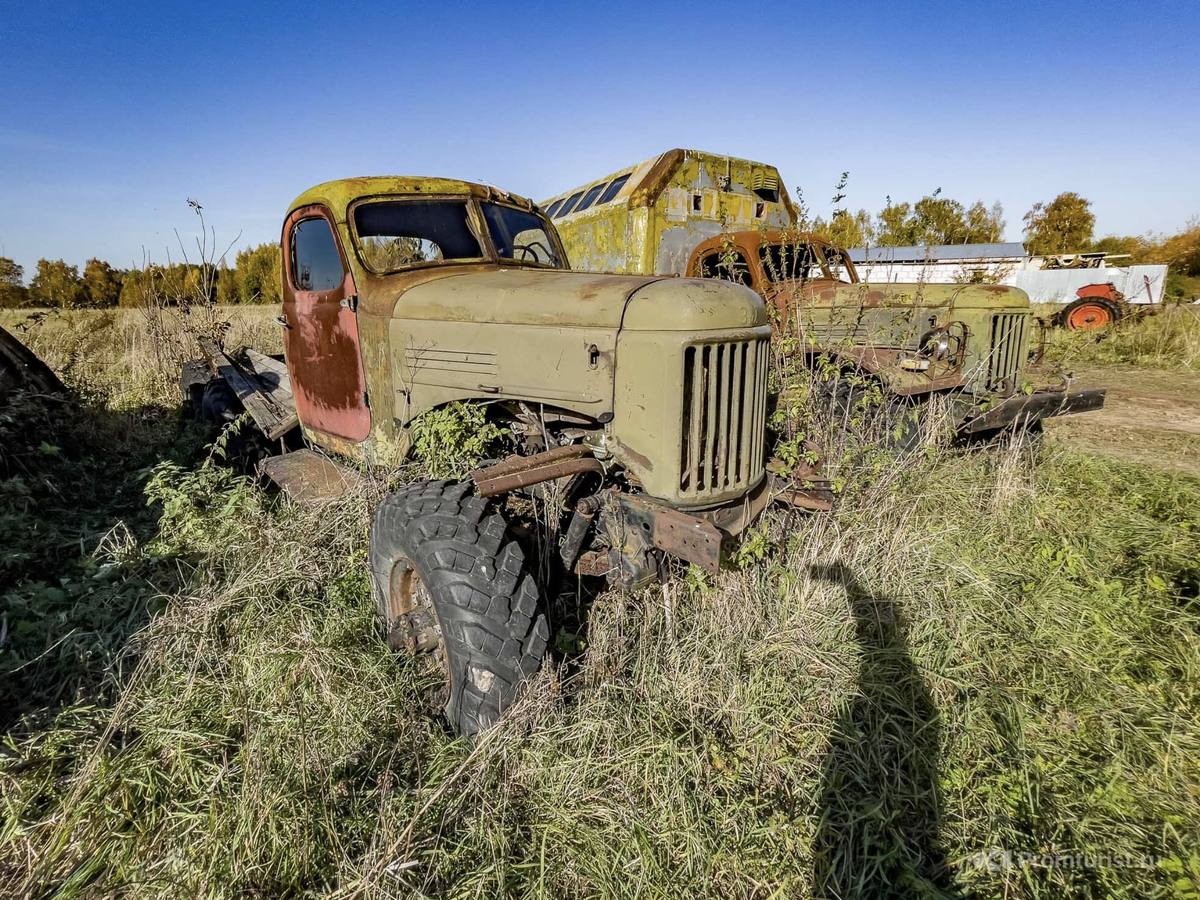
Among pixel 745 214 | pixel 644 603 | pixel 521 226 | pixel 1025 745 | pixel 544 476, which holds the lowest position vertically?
pixel 1025 745

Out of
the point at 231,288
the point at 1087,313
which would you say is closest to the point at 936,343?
the point at 1087,313

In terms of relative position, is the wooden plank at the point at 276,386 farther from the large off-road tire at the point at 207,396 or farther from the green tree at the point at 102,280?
the green tree at the point at 102,280

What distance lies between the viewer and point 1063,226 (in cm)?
3102

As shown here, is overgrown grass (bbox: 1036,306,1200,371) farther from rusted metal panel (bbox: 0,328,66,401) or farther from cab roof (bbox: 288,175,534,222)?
rusted metal panel (bbox: 0,328,66,401)

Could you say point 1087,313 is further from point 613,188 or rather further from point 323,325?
point 323,325

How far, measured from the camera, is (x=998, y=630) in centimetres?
289

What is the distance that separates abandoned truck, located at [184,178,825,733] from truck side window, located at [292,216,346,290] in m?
0.02

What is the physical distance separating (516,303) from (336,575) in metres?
1.71

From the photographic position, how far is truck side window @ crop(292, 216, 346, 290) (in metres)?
3.49

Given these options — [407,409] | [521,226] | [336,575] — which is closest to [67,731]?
[336,575]

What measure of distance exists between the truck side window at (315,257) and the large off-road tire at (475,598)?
1783 millimetres

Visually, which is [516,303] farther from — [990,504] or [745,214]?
[745,214]

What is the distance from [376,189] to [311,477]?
1.74 m

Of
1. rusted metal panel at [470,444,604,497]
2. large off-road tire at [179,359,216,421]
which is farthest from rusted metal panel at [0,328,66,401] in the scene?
rusted metal panel at [470,444,604,497]
